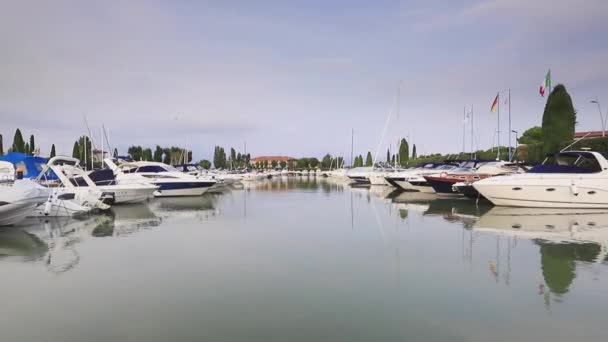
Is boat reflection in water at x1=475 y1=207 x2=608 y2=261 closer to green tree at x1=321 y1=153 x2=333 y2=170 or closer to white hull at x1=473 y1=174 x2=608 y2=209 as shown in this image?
white hull at x1=473 y1=174 x2=608 y2=209

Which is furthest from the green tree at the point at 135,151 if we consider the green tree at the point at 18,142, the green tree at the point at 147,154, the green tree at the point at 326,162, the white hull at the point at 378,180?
the white hull at the point at 378,180

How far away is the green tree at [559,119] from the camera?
96.9 feet

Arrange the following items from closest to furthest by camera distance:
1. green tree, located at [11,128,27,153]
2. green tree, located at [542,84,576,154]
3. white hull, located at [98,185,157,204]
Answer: white hull, located at [98,185,157,204], green tree, located at [542,84,576,154], green tree, located at [11,128,27,153]

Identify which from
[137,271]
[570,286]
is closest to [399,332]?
[570,286]

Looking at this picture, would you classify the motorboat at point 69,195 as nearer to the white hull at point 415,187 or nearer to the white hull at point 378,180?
the white hull at point 415,187

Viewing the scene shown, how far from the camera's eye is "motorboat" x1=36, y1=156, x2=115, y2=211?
13.8 meters

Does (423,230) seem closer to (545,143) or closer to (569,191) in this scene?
(569,191)

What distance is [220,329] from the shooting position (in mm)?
4609

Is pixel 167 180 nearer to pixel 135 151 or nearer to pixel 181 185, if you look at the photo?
pixel 181 185

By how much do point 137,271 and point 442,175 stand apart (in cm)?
1848

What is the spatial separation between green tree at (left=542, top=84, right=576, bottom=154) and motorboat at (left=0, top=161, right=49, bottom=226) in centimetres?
3109

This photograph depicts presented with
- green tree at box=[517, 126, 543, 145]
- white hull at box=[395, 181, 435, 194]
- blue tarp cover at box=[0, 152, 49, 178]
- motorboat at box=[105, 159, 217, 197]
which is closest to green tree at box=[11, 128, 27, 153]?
blue tarp cover at box=[0, 152, 49, 178]

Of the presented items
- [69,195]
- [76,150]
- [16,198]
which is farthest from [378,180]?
[76,150]

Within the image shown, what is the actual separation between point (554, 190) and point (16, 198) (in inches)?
688
